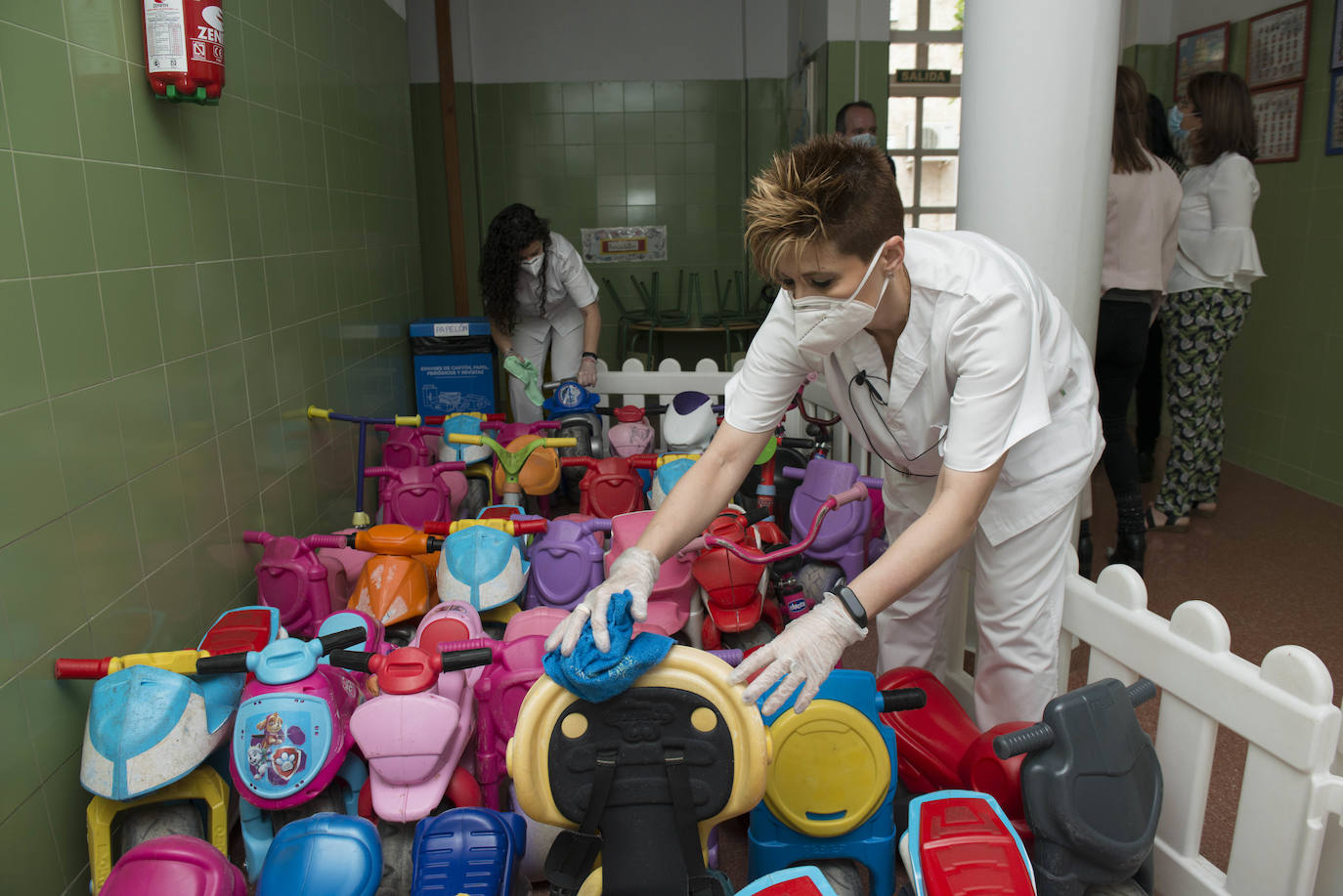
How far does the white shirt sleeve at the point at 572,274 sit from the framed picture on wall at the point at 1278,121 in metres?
2.98

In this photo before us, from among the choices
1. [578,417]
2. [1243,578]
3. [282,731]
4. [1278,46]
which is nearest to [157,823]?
[282,731]

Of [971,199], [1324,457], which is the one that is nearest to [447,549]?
[971,199]

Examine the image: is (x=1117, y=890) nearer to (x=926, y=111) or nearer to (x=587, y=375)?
(x=587, y=375)

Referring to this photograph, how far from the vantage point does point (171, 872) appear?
55.3 inches

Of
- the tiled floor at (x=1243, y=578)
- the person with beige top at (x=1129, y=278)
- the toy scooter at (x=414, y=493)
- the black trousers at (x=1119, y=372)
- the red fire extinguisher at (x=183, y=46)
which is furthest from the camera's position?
the black trousers at (x=1119, y=372)

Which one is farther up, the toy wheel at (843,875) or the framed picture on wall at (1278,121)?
the framed picture on wall at (1278,121)

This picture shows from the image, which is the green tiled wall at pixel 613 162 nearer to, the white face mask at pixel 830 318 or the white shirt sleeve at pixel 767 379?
the white shirt sleeve at pixel 767 379

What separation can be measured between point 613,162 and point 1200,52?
11.2 ft

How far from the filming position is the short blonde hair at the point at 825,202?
4.86 feet

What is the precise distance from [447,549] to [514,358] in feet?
5.61

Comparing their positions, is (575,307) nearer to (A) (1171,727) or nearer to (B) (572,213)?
(B) (572,213)

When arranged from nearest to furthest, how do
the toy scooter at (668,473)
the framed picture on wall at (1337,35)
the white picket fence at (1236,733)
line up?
1. the white picket fence at (1236,733)
2. the toy scooter at (668,473)
3. the framed picture on wall at (1337,35)

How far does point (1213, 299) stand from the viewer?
3.69 meters

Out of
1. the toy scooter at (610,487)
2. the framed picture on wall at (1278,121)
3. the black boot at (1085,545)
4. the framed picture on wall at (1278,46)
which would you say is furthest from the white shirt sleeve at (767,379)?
the framed picture on wall at (1278,46)
